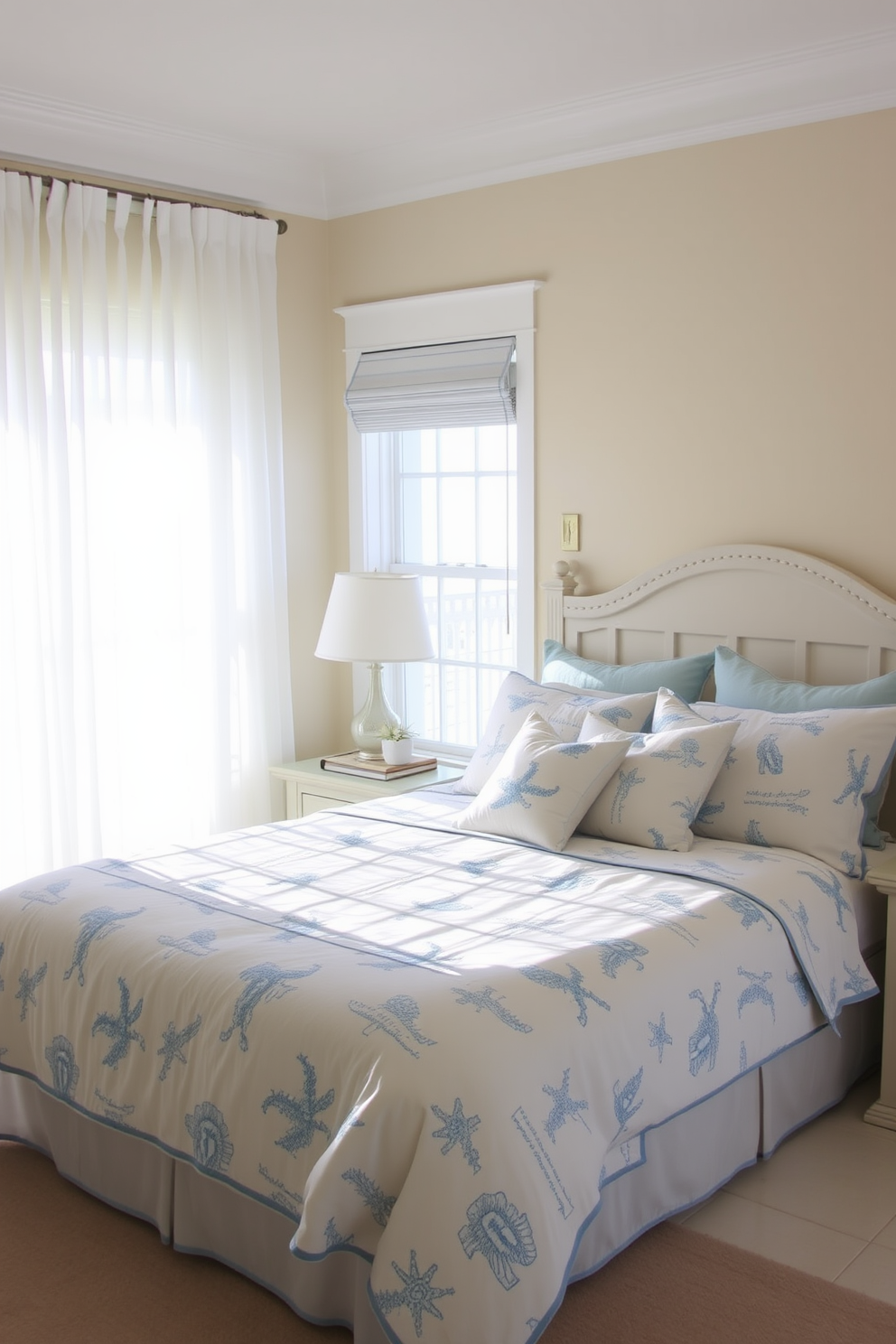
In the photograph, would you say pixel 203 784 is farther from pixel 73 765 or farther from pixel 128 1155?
pixel 128 1155

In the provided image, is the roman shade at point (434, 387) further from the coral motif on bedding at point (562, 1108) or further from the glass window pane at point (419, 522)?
the coral motif on bedding at point (562, 1108)

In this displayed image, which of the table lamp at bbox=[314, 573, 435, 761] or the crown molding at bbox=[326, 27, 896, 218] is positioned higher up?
the crown molding at bbox=[326, 27, 896, 218]

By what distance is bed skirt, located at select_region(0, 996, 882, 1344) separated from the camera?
7.30 ft

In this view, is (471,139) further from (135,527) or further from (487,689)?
(487,689)

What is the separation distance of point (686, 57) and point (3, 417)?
2294 mm

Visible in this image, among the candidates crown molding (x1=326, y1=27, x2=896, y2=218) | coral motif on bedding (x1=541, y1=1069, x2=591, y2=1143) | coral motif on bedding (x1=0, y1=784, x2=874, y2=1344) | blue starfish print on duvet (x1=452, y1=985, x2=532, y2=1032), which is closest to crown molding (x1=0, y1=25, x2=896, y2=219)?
crown molding (x1=326, y1=27, x2=896, y2=218)

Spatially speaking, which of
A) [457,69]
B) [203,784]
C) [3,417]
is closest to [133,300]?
[3,417]

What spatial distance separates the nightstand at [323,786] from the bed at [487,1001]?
0.48 m

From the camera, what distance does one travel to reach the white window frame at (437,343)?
4.24m

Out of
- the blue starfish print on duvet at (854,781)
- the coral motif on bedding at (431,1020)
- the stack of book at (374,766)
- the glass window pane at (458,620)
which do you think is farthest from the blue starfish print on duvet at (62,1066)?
the glass window pane at (458,620)

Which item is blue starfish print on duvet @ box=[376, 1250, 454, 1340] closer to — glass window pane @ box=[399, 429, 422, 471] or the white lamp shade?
the white lamp shade

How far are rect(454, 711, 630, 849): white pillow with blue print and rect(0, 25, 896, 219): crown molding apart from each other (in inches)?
74.4

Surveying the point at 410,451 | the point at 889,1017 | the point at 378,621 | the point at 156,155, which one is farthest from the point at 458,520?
the point at 889,1017

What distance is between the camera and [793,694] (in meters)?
3.41
